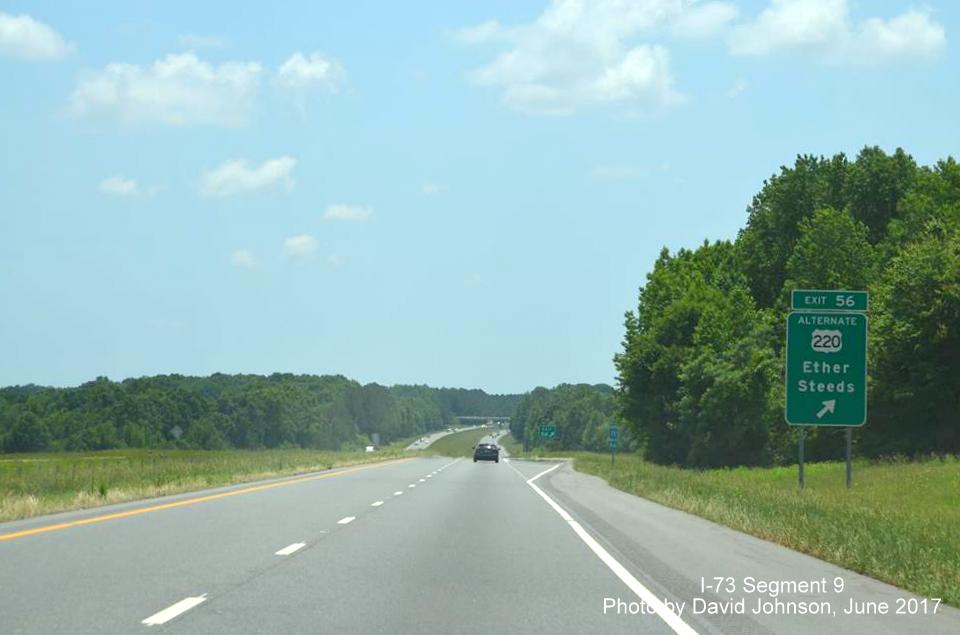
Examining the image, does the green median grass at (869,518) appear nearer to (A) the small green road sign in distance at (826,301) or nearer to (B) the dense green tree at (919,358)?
(A) the small green road sign in distance at (826,301)

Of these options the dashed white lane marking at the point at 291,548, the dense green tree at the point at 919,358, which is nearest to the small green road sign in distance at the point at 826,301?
the dashed white lane marking at the point at 291,548

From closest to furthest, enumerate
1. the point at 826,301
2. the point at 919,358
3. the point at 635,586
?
the point at 635,586, the point at 826,301, the point at 919,358

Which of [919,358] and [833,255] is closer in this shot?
[919,358]

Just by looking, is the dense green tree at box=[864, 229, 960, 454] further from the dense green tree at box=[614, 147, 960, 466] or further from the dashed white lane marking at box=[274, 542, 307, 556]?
the dashed white lane marking at box=[274, 542, 307, 556]

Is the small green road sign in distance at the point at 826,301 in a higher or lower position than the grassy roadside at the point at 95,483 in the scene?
higher

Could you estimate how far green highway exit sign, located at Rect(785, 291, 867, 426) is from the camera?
87.1 ft

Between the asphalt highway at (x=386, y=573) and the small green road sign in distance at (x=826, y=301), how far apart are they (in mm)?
5628

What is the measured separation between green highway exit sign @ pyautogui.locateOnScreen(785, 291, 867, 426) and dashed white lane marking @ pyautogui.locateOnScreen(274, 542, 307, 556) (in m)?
13.1

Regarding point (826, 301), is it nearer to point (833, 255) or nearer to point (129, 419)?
point (833, 255)

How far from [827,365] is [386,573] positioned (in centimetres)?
1558

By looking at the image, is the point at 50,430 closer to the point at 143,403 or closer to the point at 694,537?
the point at 143,403

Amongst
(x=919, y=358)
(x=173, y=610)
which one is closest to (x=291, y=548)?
(x=173, y=610)

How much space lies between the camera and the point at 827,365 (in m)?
26.8

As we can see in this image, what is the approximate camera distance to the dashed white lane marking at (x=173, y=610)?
10234mm
